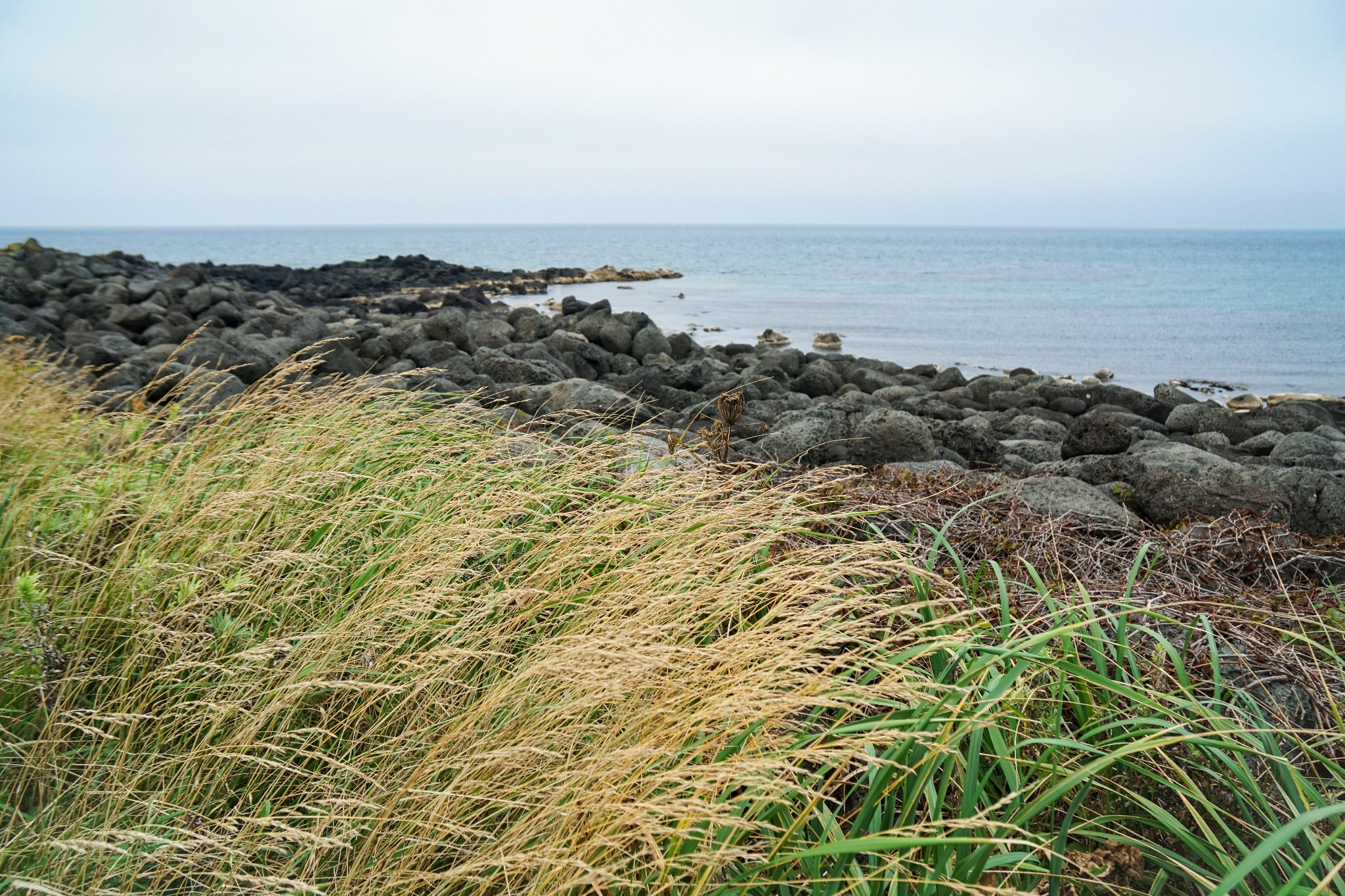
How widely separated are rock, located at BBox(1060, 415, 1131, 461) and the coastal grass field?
16.4ft

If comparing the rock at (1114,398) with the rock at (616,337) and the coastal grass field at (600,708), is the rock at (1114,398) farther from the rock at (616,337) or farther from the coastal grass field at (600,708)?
the coastal grass field at (600,708)

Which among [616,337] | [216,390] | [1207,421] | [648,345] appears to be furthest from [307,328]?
→ [1207,421]

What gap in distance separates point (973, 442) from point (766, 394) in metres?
4.04

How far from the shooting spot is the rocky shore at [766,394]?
4.93 metres

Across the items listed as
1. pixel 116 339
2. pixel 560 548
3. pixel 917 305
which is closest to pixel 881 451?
pixel 560 548

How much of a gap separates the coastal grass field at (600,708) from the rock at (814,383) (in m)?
8.67

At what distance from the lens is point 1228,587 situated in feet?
10.7

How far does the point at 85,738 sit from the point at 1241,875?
298cm

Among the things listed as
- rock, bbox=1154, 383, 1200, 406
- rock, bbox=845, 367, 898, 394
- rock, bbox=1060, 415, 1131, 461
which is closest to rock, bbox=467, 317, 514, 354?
rock, bbox=845, 367, 898, 394

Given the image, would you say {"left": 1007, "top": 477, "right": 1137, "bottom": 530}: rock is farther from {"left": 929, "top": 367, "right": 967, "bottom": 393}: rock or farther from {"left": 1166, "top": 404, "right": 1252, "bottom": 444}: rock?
{"left": 929, "top": 367, "right": 967, "bottom": 393}: rock

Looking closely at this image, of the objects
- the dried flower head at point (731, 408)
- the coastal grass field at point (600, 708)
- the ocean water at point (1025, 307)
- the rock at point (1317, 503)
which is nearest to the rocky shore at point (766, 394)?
the rock at point (1317, 503)

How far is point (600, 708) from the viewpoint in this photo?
7.52ft

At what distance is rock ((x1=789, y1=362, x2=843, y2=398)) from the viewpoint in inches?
482

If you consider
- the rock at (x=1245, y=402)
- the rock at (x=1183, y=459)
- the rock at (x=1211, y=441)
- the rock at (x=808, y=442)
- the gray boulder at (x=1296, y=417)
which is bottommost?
the rock at (x=1245, y=402)
